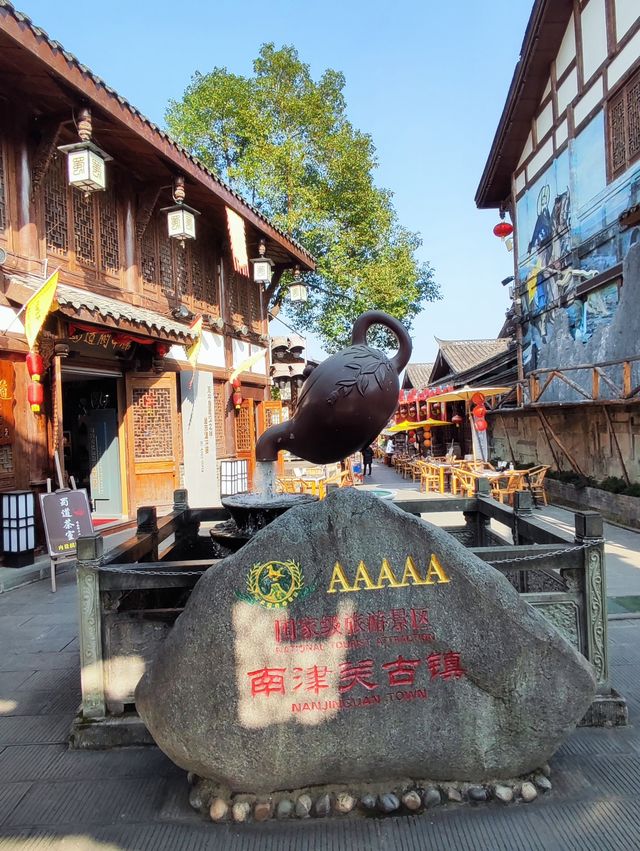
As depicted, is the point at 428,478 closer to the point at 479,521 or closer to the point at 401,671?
the point at 479,521

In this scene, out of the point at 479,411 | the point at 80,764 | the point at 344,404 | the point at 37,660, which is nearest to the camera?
the point at 80,764

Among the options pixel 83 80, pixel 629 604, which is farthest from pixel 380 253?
pixel 629 604

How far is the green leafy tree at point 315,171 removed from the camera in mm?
17281

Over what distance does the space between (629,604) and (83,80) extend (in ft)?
26.6

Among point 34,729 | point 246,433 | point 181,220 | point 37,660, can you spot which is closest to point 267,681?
point 34,729

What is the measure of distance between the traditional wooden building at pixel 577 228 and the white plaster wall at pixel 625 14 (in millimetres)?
32

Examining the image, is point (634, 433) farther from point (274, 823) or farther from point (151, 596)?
point (274, 823)

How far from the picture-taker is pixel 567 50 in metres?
12.1

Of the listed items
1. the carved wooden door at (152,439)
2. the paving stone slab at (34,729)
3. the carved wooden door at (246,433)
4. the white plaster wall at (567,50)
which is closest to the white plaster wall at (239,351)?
the carved wooden door at (246,433)

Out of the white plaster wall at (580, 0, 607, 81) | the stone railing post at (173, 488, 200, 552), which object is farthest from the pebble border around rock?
the white plaster wall at (580, 0, 607, 81)

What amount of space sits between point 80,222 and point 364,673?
306 inches

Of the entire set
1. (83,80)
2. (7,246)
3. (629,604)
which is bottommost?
(629,604)

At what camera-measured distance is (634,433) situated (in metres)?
9.38

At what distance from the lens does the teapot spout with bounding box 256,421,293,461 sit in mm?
3730
